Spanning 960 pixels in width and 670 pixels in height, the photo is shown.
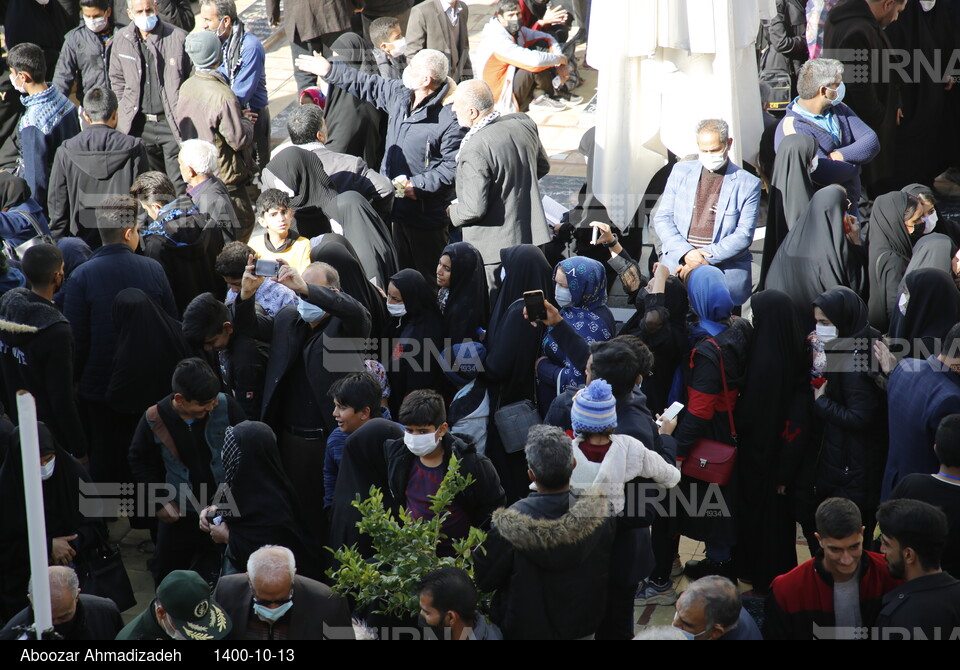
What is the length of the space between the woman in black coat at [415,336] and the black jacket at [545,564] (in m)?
1.74

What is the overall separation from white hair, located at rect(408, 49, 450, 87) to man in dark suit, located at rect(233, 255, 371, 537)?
240cm

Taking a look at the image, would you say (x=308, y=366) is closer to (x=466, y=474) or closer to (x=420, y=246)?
(x=466, y=474)

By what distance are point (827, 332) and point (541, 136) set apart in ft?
20.3

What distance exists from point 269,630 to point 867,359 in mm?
2718

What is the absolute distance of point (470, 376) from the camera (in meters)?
5.16

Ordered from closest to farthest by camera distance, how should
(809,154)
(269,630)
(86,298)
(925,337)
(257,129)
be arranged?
(269,630) → (925,337) → (86,298) → (809,154) → (257,129)

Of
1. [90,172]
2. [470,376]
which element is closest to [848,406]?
[470,376]

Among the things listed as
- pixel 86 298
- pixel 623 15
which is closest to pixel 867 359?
pixel 623 15

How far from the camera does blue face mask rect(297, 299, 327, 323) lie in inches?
200

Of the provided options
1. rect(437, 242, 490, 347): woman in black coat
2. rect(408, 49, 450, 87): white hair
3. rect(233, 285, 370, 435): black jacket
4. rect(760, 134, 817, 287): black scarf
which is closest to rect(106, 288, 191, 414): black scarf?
rect(233, 285, 370, 435): black jacket

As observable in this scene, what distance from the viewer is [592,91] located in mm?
11828

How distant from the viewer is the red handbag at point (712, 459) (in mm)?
4785

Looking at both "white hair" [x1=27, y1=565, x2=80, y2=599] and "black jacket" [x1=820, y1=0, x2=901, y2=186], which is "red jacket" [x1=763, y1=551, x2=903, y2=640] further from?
"black jacket" [x1=820, y1=0, x2=901, y2=186]

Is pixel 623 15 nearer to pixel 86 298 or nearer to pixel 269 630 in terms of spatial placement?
pixel 86 298
